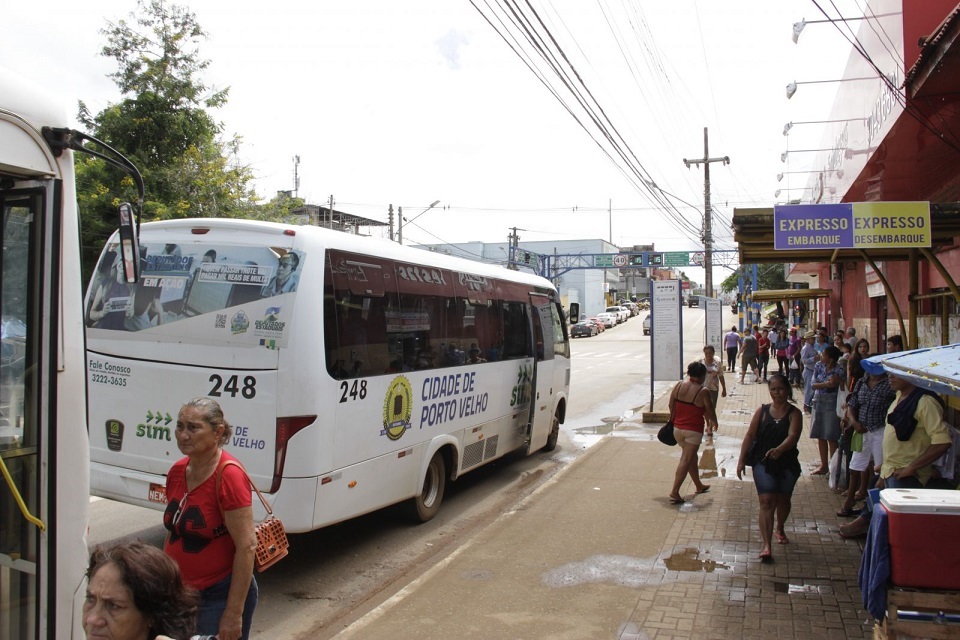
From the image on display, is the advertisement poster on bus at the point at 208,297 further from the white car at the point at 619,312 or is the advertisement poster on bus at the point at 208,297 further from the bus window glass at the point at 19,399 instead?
the white car at the point at 619,312

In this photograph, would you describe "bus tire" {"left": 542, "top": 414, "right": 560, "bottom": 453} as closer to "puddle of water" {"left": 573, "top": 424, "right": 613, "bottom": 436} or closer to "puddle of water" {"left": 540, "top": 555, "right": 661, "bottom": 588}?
"puddle of water" {"left": 573, "top": 424, "right": 613, "bottom": 436}

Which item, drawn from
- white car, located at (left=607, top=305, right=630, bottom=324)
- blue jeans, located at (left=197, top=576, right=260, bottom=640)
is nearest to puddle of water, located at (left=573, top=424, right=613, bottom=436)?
blue jeans, located at (left=197, top=576, right=260, bottom=640)

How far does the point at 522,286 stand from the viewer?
1080cm

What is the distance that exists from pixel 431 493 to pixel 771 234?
15.7 ft

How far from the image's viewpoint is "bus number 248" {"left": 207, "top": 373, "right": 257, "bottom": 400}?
5699 mm

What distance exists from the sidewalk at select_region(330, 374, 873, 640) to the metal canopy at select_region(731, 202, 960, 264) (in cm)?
300

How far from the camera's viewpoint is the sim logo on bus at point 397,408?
22.1ft

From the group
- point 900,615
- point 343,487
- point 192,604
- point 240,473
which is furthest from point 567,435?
point 192,604

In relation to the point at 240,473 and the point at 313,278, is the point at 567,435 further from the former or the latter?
the point at 240,473

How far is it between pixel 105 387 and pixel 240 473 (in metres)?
3.37

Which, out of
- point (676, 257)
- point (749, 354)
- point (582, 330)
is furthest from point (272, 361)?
point (676, 257)

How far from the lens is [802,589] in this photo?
575 cm

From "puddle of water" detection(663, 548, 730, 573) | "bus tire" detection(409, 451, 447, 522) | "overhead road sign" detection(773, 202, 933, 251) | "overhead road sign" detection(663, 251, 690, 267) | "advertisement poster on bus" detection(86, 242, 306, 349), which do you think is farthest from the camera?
"overhead road sign" detection(663, 251, 690, 267)

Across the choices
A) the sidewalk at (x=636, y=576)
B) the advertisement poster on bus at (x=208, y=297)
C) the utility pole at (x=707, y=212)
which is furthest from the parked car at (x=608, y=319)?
the advertisement poster on bus at (x=208, y=297)
